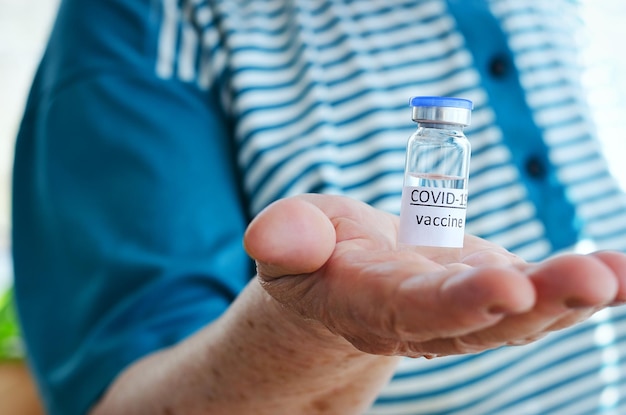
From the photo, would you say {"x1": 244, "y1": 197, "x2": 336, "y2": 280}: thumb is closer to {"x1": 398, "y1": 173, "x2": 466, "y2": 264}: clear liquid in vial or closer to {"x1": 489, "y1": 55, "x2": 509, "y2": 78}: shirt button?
{"x1": 398, "y1": 173, "x2": 466, "y2": 264}: clear liquid in vial

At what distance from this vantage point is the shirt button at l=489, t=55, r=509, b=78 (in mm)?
944

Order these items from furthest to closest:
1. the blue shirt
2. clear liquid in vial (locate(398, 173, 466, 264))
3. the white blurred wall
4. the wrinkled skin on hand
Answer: the white blurred wall → the blue shirt → clear liquid in vial (locate(398, 173, 466, 264)) → the wrinkled skin on hand

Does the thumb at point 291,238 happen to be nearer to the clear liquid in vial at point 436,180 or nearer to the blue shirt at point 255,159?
the clear liquid in vial at point 436,180

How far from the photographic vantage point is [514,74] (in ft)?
3.11

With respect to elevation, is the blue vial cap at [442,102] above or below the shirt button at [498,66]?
above

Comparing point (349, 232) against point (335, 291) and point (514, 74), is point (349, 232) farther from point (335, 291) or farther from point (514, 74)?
point (514, 74)

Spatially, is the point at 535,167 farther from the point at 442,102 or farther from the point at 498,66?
the point at 442,102

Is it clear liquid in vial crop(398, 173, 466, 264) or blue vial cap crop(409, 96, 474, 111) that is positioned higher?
blue vial cap crop(409, 96, 474, 111)

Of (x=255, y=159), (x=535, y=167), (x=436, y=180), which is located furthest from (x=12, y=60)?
(x=436, y=180)

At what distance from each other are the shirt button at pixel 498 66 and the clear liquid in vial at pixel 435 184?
0.38m

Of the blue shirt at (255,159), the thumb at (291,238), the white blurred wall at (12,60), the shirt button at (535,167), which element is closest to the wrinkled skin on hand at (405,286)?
the thumb at (291,238)

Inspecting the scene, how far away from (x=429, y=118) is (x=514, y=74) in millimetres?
427

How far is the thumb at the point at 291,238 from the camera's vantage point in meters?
0.43

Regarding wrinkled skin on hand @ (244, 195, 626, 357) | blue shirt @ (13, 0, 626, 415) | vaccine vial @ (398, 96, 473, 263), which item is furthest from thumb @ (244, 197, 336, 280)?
blue shirt @ (13, 0, 626, 415)
